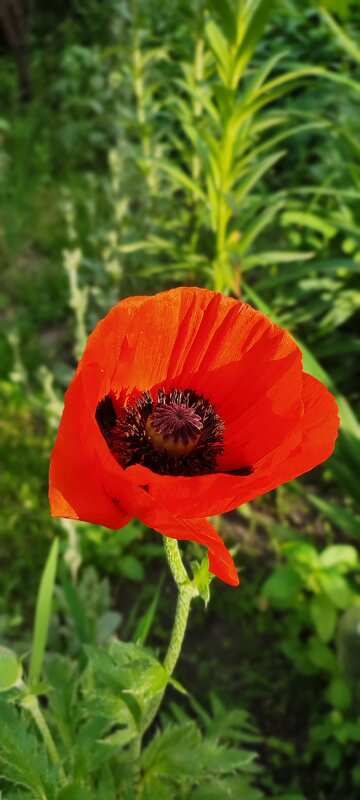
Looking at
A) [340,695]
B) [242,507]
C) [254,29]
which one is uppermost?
[254,29]

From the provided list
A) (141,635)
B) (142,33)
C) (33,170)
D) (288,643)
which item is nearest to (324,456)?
(141,635)

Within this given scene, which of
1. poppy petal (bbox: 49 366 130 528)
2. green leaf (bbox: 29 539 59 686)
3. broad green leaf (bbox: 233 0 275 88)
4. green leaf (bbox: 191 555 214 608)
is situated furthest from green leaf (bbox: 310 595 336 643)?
broad green leaf (bbox: 233 0 275 88)

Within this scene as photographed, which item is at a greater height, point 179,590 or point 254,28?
point 254,28

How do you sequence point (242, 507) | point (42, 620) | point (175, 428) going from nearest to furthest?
point (175, 428)
point (42, 620)
point (242, 507)

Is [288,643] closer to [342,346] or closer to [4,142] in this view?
[342,346]

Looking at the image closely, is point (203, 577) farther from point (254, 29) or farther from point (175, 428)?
point (254, 29)

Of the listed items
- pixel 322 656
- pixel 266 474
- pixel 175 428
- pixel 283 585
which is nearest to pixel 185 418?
pixel 175 428
